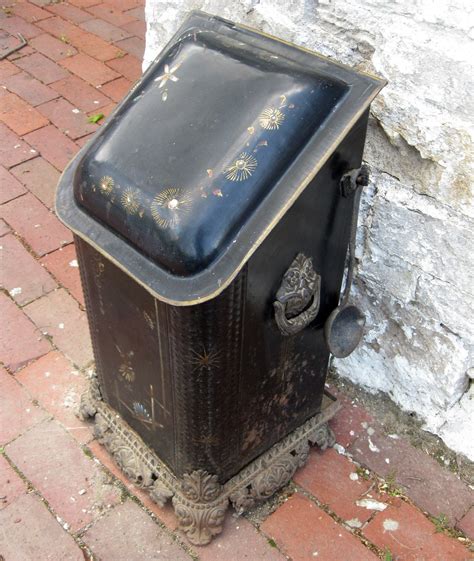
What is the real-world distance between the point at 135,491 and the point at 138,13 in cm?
332

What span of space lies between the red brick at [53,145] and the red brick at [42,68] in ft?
1.70

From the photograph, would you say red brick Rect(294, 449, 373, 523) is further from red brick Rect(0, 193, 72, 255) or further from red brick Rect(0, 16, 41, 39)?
red brick Rect(0, 16, 41, 39)

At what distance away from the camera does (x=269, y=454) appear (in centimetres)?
207

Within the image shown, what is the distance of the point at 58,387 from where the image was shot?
2.39 metres

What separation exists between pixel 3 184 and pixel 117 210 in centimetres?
180

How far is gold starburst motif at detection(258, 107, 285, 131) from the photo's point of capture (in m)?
1.51

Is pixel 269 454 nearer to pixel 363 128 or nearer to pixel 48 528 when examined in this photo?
pixel 48 528

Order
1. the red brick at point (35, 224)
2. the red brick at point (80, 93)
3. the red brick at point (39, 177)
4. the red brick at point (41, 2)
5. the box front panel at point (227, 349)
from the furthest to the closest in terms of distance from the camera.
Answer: the red brick at point (41, 2) → the red brick at point (80, 93) → the red brick at point (39, 177) → the red brick at point (35, 224) → the box front panel at point (227, 349)

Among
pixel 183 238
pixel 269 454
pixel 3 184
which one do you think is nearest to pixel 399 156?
pixel 183 238

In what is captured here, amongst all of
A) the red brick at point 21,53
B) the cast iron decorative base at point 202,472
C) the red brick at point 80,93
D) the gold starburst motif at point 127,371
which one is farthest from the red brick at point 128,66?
the gold starburst motif at point 127,371

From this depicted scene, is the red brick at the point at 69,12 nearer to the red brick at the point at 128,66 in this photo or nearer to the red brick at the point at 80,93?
the red brick at the point at 128,66

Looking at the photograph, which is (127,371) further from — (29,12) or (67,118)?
(29,12)

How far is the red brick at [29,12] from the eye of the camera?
4.46 meters

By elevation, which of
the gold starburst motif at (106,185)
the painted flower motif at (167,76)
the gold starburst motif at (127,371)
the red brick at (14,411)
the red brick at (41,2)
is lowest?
the red brick at (14,411)
